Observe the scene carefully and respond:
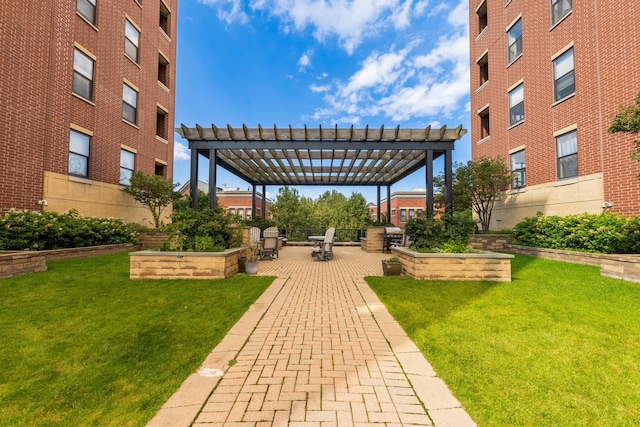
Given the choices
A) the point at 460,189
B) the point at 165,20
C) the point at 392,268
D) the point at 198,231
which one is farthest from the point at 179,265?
the point at 165,20

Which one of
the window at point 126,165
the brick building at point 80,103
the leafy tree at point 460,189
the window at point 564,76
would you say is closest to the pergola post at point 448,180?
→ the leafy tree at point 460,189

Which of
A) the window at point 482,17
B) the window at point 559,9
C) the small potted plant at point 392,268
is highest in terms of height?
the window at point 482,17

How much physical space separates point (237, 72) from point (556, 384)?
3596cm

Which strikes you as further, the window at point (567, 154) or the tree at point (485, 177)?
the tree at point (485, 177)

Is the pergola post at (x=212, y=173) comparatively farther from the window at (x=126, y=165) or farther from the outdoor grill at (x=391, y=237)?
the outdoor grill at (x=391, y=237)

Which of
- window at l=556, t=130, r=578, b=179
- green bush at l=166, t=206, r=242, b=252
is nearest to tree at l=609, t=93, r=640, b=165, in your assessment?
window at l=556, t=130, r=578, b=179

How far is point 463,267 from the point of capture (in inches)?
250

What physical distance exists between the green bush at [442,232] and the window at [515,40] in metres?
10.7

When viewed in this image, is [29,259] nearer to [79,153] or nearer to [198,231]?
[198,231]

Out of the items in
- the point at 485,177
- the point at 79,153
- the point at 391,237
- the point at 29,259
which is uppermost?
the point at 79,153

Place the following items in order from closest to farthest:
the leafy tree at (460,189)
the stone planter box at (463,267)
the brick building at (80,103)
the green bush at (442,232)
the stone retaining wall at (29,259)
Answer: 1. the stone retaining wall at (29,259)
2. the stone planter box at (463,267)
3. the green bush at (442,232)
4. the brick building at (80,103)
5. the leafy tree at (460,189)

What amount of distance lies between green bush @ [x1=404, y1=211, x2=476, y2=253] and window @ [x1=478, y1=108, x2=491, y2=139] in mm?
10681

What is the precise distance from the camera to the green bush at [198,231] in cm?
695

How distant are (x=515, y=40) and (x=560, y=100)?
463 cm
